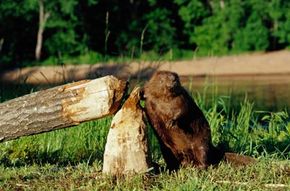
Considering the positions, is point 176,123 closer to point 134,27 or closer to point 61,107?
point 61,107

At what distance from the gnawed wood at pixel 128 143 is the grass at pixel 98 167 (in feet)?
0.34

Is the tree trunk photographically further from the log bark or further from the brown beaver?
the brown beaver

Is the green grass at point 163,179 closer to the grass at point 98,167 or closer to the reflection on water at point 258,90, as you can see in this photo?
the grass at point 98,167

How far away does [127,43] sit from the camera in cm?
2958

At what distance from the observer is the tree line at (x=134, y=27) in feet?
92.1

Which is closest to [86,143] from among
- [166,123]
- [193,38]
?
[166,123]

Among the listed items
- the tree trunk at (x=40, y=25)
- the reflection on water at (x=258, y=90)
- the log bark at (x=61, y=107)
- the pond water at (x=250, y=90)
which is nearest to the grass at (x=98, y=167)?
the log bark at (x=61, y=107)

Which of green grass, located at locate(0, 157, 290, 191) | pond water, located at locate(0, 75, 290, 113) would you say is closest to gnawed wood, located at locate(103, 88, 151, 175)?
green grass, located at locate(0, 157, 290, 191)

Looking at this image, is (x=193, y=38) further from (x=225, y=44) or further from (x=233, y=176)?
(x=233, y=176)

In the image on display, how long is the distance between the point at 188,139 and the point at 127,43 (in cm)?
2451

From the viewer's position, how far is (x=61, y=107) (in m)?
5.09

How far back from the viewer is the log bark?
16.3 feet

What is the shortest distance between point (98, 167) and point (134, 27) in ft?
81.4

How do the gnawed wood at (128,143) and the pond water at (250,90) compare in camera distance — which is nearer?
the gnawed wood at (128,143)
